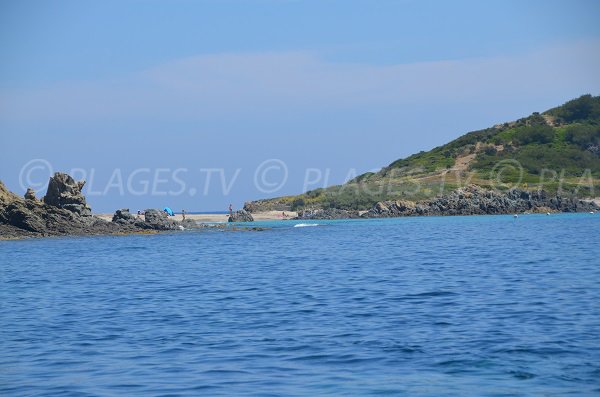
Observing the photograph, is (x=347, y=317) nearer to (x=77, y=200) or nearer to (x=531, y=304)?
(x=531, y=304)

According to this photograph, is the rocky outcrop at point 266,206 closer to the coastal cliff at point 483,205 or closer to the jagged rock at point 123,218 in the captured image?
the coastal cliff at point 483,205

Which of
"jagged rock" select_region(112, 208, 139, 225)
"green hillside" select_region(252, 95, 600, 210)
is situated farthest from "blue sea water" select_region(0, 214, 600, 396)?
"green hillside" select_region(252, 95, 600, 210)

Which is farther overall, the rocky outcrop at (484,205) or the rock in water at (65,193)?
the rocky outcrop at (484,205)

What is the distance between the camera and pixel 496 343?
690 inches

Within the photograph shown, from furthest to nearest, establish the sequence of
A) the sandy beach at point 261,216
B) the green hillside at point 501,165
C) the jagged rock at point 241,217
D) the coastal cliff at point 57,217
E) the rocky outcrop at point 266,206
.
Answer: the rocky outcrop at point 266,206
the green hillside at point 501,165
the sandy beach at point 261,216
the jagged rock at point 241,217
the coastal cliff at point 57,217

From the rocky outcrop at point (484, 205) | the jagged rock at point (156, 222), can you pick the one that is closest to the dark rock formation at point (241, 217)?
the rocky outcrop at point (484, 205)

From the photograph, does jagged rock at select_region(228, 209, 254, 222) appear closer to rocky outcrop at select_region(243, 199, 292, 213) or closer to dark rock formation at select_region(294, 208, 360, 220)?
dark rock formation at select_region(294, 208, 360, 220)

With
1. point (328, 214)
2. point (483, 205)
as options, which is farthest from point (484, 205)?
point (328, 214)

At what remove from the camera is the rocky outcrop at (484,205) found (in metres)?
114

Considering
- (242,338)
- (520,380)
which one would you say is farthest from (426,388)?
(242,338)

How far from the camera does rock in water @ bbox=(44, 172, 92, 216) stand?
249ft

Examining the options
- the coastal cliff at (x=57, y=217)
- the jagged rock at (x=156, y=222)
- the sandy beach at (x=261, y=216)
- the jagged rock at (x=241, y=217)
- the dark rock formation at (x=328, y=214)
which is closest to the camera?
the coastal cliff at (x=57, y=217)

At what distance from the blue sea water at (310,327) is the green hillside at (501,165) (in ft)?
308

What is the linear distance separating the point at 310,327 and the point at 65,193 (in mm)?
59707
